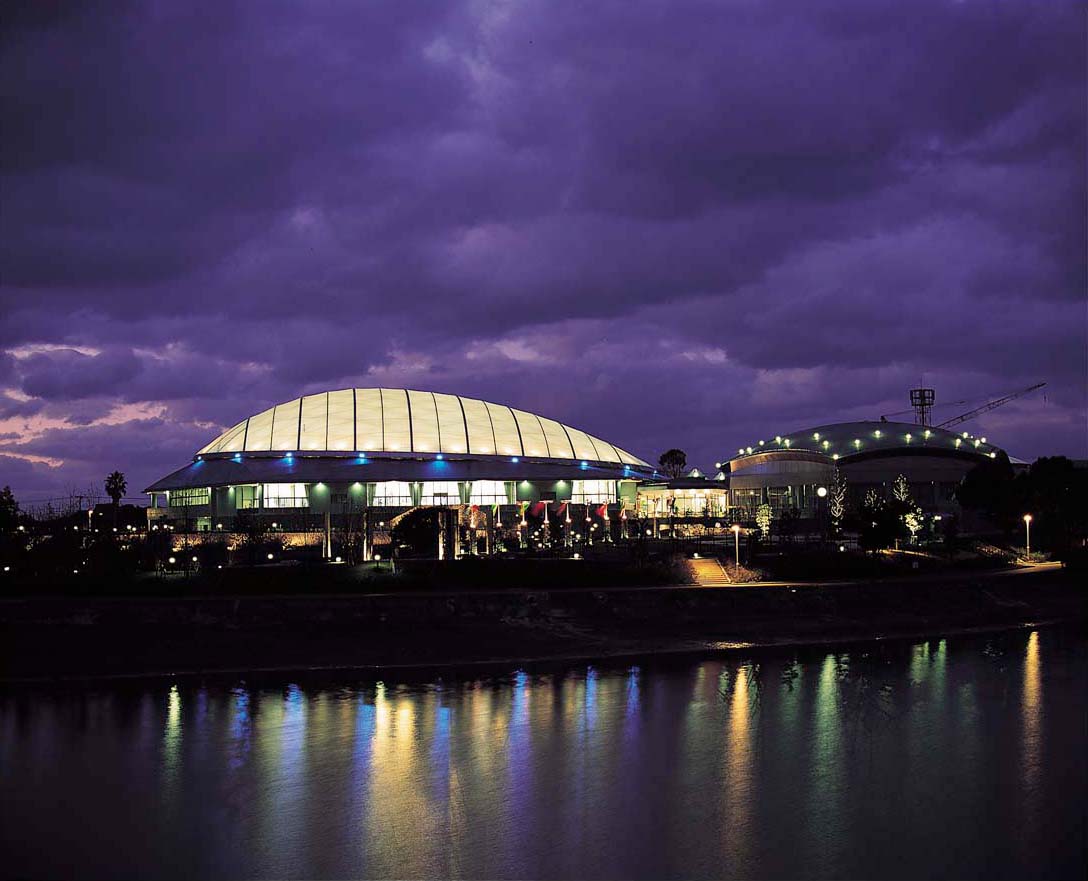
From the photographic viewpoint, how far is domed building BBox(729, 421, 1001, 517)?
309 ft

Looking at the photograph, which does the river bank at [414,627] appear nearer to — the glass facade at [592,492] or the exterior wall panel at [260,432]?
the glass facade at [592,492]

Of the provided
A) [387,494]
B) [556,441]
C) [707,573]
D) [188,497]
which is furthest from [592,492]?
[707,573]

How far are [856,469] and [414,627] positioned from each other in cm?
6407

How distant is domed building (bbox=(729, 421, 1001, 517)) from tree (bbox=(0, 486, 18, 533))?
187 feet

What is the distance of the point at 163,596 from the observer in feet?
144

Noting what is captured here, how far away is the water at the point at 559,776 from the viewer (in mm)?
18344

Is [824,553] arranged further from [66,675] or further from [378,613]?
[66,675]

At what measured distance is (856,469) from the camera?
95125mm

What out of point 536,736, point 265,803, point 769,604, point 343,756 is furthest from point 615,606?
point 265,803

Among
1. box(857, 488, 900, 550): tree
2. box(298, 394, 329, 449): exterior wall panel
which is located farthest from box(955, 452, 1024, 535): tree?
box(298, 394, 329, 449): exterior wall panel

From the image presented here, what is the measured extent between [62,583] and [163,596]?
6.50 metres

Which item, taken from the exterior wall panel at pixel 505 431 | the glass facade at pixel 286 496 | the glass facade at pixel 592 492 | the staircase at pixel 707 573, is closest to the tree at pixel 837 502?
the glass facade at pixel 592 492

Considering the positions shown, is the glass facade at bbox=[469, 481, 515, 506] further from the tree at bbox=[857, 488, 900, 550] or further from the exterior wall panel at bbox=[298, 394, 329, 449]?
the tree at bbox=[857, 488, 900, 550]

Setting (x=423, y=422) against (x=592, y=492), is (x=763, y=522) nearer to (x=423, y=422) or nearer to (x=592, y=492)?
(x=592, y=492)
